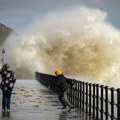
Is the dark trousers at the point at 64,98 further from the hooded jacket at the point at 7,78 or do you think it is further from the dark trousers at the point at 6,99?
the hooded jacket at the point at 7,78

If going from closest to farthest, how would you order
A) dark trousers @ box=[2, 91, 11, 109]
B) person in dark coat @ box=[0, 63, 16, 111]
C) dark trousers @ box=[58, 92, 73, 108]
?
person in dark coat @ box=[0, 63, 16, 111] → dark trousers @ box=[2, 91, 11, 109] → dark trousers @ box=[58, 92, 73, 108]

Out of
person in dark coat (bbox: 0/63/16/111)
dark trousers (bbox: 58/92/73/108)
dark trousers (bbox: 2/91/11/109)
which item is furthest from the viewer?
dark trousers (bbox: 58/92/73/108)

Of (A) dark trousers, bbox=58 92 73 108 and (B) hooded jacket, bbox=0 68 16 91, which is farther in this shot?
(A) dark trousers, bbox=58 92 73 108

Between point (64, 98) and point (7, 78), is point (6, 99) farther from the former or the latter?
point (64, 98)

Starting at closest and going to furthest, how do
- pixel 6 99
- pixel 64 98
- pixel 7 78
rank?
pixel 7 78 → pixel 6 99 → pixel 64 98

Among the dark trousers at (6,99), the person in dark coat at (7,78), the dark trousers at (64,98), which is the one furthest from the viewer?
the dark trousers at (64,98)

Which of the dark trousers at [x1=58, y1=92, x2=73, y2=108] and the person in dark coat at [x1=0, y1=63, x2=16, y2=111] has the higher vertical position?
the person in dark coat at [x1=0, y1=63, x2=16, y2=111]

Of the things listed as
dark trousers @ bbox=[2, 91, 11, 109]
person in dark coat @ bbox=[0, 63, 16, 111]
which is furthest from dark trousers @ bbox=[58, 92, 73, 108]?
person in dark coat @ bbox=[0, 63, 16, 111]

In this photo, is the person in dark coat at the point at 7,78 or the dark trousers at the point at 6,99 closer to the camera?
the person in dark coat at the point at 7,78

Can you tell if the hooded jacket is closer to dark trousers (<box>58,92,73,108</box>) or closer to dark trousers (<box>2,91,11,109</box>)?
dark trousers (<box>2,91,11,109</box>)

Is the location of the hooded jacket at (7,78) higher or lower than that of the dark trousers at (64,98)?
higher

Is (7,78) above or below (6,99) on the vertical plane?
above

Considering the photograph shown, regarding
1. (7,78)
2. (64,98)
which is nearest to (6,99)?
(7,78)

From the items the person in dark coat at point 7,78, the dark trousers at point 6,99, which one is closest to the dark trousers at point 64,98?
the dark trousers at point 6,99
